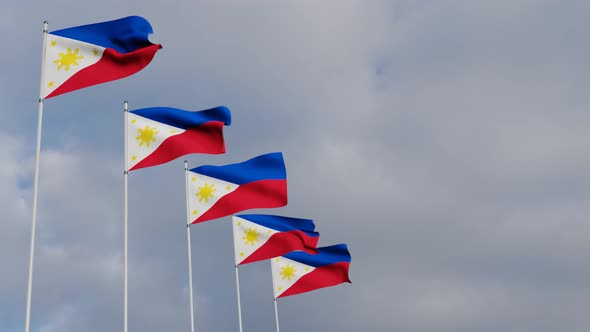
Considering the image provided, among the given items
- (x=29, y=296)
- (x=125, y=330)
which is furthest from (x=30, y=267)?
(x=125, y=330)

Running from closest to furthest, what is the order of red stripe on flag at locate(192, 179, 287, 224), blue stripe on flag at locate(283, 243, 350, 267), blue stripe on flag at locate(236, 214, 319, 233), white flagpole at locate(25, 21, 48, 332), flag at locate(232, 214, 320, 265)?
white flagpole at locate(25, 21, 48, 332) < red stripe on flag at locate(192, 179, 287, 224) < flag at locate(232, 214, 320, 265) < blue stripe on flag at locate(236, 214, 319, 233) < blue stripe on flag at locate(283, 243, 350, 267)

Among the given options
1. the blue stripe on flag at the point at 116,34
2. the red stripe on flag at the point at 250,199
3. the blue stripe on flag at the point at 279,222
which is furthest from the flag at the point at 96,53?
the blue stripe on flag at the point at 279,222

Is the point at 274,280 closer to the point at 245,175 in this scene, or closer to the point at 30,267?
the point at 245,175

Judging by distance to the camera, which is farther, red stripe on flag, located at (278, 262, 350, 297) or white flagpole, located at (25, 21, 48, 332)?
red stripe on flag, located at (278, 262, 350, 297)

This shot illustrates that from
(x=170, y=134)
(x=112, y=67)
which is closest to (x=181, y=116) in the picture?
(x=170, y=134)

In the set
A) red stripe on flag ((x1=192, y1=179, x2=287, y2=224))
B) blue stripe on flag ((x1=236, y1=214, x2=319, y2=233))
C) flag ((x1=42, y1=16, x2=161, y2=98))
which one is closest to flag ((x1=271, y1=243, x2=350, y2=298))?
blue stripe on flag ((x1=236, y1=214, x2=319, y2=233))

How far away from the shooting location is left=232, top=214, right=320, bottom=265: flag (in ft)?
155

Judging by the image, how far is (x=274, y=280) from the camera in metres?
54.0

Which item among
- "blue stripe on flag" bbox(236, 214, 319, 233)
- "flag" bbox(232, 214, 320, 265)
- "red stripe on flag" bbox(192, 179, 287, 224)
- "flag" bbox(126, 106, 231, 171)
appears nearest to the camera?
"flag" bbox(126, 106, 231, 171)

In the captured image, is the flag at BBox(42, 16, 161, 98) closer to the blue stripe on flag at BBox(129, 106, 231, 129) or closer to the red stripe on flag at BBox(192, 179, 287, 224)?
the blue stripe on flag at BBox(129, 106, 231, 129)

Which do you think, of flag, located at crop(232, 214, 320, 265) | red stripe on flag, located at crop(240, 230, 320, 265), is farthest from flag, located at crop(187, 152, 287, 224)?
flag, located at crop(232, 214, 320, 265)

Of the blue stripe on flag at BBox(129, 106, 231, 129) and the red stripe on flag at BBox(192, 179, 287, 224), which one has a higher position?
the blue stripe on flag at BBox(129, 106, 231, 129)

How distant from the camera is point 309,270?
53.6 meters

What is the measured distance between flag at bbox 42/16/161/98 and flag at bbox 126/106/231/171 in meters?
5.29
